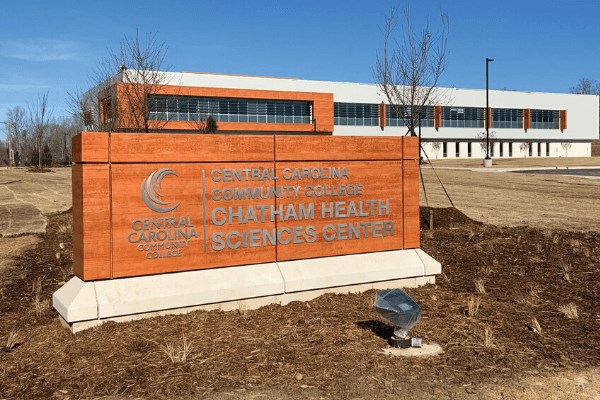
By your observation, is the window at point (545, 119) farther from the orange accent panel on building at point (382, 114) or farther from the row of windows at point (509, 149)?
the orange accent panel on building at point (382, 114)

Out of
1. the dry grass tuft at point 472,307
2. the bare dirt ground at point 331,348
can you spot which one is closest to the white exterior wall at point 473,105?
the bare dirt ground at point 331,348

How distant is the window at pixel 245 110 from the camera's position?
187 feet

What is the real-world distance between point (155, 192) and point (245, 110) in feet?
183

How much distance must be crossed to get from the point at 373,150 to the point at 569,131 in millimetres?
87456

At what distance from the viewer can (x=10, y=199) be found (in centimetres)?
2445

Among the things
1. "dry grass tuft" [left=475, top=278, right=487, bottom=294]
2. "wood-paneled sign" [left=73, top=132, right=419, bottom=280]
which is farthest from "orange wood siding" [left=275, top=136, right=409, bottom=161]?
"dry grass tuft" [left=475, top=278, right=487, bottom=294]

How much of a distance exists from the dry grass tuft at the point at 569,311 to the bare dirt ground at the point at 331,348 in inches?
0.6

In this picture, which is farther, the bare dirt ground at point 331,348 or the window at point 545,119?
the window at point 545,119

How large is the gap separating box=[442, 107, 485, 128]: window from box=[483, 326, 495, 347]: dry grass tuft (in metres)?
72.2

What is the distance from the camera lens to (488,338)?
507 centimetres

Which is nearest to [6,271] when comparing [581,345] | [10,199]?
[581,345]

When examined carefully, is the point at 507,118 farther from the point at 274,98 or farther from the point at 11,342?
the point at 11,342

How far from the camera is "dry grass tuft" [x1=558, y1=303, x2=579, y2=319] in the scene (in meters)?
5.93

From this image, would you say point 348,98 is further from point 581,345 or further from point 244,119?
point 581,345
